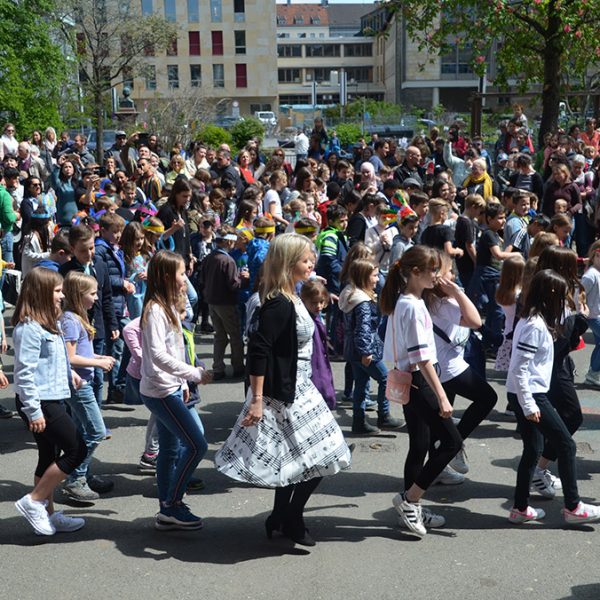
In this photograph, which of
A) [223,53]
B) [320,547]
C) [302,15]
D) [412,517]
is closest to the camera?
[320,547]

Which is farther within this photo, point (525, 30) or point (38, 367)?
point (525, 30)

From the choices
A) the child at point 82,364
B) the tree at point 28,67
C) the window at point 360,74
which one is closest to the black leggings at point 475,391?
the child at point 82,364

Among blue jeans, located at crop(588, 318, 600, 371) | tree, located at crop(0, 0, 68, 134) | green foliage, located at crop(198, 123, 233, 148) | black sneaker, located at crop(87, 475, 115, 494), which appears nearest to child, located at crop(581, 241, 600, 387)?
blue jeans, located at crop(588, 318, 600, 371)

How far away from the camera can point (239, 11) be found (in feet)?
270

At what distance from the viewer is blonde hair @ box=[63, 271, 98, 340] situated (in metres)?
6.12

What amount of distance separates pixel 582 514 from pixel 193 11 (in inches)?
3264

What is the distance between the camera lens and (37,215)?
382 inches

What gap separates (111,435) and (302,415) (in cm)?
297

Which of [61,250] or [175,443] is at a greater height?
[61,250]

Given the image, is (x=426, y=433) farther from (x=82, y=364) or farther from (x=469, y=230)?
(x=469, y=230)

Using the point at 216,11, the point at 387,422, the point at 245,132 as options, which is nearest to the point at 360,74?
the point at 216,11

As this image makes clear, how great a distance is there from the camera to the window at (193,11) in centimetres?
8212

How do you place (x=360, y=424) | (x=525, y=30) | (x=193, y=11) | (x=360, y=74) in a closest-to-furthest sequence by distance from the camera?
(x=360, y=424) < (x=525, y=30) < (x=193, y=11) < (x=360, y=74)

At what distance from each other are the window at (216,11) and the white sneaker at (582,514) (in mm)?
81849
